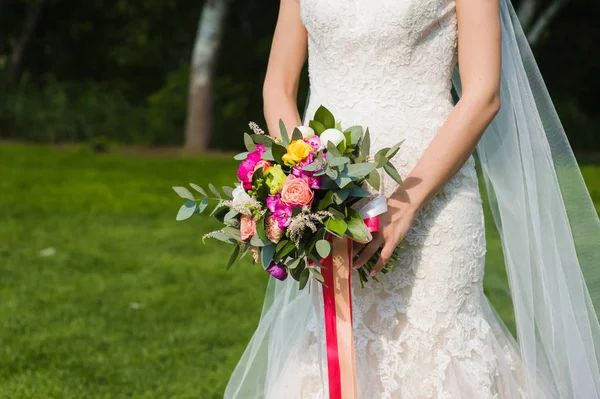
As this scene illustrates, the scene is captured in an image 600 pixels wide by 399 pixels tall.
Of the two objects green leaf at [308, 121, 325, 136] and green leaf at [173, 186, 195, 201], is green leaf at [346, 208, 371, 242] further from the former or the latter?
green leaf at [173, 186, 195, 201]

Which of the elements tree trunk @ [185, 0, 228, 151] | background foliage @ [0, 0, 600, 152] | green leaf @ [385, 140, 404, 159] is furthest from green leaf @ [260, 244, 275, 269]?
background foliage @ [0, 0, 600, 152]

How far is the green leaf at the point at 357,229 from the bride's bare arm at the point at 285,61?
744mm

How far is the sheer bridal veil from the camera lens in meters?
3.27

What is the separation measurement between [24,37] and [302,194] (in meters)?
24.5

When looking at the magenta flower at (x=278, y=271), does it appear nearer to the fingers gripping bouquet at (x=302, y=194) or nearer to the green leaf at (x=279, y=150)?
the fingers gripping bouquet at (x=302, y=194)

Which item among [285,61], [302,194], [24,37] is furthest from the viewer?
[24,37]

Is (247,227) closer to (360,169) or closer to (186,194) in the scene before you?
(186,194)

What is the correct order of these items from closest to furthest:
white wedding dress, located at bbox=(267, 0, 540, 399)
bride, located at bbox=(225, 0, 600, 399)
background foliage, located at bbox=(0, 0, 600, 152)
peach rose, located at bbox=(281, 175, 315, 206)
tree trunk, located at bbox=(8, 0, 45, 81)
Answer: peach rose, located at bbox=(281, 175, 315, 206) < bride, located at bbox=(225, 0, 600, 399) < white wedding dress, located at bbox=(267, 0, 540, 399) < background foliage, located at bbox=(0, 0, 600, 152) < tree trunk, located at bbox=(8, 0, 45, 81)

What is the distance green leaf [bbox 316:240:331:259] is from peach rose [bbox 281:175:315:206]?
12cm

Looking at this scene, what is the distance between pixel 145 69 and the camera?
2792 cm

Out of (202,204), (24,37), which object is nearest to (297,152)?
(202,204)

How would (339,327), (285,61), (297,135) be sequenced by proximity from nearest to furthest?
(297,135)
(339,327)
(285,61)

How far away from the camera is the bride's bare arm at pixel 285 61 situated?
132 inches

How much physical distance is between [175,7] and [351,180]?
2320 cm
